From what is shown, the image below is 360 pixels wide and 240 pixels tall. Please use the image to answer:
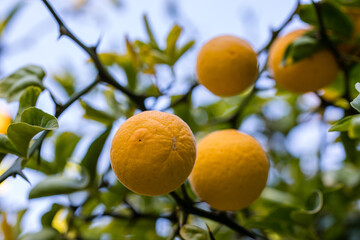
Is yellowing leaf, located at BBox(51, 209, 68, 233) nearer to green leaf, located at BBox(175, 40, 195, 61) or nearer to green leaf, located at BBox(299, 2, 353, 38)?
green leaf, located at BBox(175, 40, 195, 61)

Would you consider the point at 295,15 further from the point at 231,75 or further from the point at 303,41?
the point at 231,75

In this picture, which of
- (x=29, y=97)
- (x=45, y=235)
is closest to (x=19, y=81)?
(x=29, y=97)

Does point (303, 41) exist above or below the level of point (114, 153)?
below

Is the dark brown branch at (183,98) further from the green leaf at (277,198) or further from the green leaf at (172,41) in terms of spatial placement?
the green leaf at (277,198)

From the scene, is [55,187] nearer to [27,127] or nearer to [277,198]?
[27,127]

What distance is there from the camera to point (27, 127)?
0.57 metres

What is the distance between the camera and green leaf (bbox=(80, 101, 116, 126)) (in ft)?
3.06

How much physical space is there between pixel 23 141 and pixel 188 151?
0.27 metres

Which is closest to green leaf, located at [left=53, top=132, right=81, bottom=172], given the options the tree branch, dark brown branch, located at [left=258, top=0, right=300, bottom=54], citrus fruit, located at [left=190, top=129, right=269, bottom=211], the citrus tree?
the citrus tree

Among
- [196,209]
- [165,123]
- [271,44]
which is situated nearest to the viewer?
[165,123]

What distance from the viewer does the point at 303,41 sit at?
83 cm

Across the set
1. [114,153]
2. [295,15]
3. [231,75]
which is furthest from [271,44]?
[114,153]

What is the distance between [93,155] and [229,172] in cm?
34

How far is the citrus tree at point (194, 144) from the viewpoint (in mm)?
592
